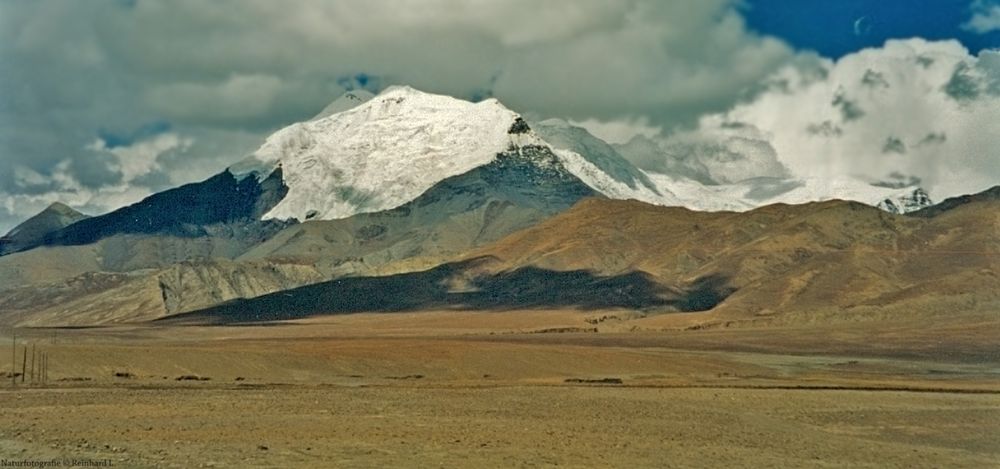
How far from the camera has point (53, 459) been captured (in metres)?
32.4

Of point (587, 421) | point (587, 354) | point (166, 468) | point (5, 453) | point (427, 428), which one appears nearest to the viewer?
point (166, 468)

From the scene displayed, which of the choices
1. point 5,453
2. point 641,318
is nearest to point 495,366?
point 5,453

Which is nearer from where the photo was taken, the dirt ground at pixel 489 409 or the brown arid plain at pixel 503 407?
the dirt ground at pixel 489 409

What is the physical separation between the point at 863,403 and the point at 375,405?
24.4 meters

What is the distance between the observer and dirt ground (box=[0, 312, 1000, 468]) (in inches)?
1442

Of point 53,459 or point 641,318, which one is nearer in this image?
point 53,459

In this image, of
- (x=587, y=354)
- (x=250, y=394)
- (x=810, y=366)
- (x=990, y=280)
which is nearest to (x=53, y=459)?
(x=250, y=394)

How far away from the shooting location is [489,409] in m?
52.5

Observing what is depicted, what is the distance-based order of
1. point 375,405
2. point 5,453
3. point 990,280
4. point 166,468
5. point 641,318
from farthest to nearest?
point 641,318
point 990,280
point 375,405
point 5,453
point 166,468

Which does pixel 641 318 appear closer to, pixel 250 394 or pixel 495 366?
pixel 495 366

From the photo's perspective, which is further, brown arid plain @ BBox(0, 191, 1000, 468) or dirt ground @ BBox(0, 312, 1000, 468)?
brown arid plain @ BBox(0, 191, 1000, 468)

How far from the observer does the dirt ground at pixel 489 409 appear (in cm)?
3662

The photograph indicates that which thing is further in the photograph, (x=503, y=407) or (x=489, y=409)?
(x=503, y=407)

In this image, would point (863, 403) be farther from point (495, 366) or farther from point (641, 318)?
point (641, 318)
